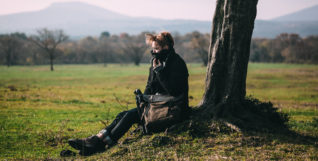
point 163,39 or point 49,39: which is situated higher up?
point 49,39

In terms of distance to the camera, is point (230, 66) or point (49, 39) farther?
point (49, 39)

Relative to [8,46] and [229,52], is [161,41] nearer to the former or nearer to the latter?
[229,52]

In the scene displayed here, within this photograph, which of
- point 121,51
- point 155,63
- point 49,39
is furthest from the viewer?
point 121,51

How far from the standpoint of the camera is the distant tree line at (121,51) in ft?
273

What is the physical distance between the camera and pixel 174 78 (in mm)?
5477

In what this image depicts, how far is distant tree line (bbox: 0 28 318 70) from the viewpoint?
8319cm

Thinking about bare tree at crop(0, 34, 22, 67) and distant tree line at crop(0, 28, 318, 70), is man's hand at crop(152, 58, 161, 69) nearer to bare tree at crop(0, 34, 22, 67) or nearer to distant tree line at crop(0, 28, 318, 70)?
distant tree line at crop(0, 28, 318, 70)

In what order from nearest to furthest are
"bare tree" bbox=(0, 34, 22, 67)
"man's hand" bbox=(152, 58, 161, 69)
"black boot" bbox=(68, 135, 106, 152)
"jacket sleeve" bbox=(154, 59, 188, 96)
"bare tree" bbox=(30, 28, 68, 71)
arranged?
1. "jacket sleeve" bbox=(154, 59, 188, 96)
2. "black boot" bbox=(68, 135, 106, 152)
3. "man's hand" bbox=(152, 58, 161, 69)
4. "bare tree" bbox=(30, 28, 68, 71)
5. "bare tree" bbox=(0, 34, 22, 67)

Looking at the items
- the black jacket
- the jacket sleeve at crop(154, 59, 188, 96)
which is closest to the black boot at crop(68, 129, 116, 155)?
the black jacket

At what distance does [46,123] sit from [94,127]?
1910 millimetres

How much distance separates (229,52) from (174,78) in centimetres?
161

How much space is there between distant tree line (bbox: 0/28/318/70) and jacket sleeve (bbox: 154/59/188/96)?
66942 millimetres

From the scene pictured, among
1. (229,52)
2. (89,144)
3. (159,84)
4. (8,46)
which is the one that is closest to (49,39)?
(8,46)

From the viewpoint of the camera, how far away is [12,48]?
86625mm
